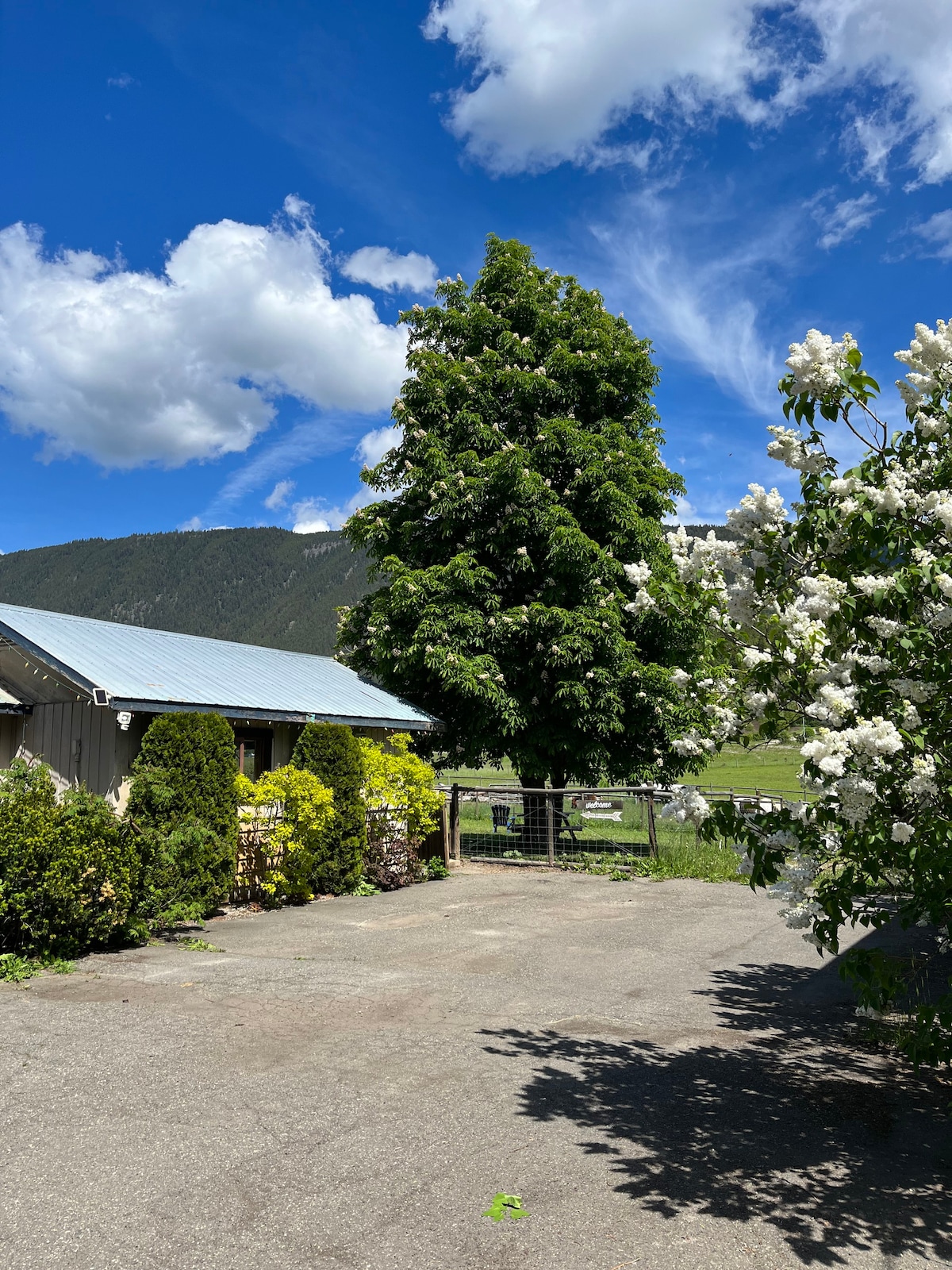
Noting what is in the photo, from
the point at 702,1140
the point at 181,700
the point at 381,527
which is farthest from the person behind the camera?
the point at 381,527

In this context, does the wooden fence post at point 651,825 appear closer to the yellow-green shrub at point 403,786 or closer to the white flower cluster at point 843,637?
the yellow-green shrub at point 403,786

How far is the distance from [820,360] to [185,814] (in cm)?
860

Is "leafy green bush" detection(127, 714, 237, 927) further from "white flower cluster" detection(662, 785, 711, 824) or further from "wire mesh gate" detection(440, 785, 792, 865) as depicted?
"wire mesh gate" detection(440, 785, 792, 865)

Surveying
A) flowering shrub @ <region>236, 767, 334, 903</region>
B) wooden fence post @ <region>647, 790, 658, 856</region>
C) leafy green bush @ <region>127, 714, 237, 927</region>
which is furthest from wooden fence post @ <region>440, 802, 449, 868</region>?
leafy green bush @ <region>127, 714, 237, 927</region>

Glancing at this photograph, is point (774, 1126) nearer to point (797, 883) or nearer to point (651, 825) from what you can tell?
point (797, 883)

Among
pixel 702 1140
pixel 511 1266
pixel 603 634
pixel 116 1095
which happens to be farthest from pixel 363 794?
pixel 511 1266

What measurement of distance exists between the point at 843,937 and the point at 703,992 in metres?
2.95

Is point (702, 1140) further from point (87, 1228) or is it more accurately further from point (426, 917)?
point (426, 917)

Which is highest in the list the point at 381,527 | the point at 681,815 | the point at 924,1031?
the point at 381,527

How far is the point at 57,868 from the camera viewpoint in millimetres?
8008

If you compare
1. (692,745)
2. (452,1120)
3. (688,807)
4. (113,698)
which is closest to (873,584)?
(692,745)

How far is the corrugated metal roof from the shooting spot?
37.0ft

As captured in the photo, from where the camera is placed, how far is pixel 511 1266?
340 cm

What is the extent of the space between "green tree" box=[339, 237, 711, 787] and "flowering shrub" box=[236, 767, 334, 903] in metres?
4.44
